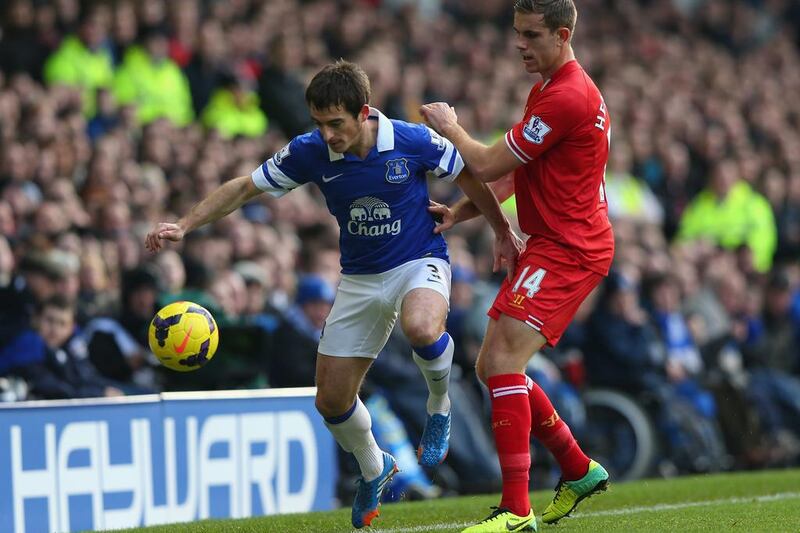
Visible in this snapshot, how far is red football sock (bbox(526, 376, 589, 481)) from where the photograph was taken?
24.8ft

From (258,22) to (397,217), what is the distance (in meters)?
9.34

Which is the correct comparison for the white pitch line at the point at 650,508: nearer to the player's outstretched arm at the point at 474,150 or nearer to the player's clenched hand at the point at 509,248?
the player's clenched hand at the point at 509,248

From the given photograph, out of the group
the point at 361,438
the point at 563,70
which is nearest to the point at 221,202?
the point at 361,438

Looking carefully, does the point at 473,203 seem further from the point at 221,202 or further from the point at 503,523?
the point at 503,523

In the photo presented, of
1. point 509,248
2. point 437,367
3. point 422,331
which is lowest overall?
point 437,367

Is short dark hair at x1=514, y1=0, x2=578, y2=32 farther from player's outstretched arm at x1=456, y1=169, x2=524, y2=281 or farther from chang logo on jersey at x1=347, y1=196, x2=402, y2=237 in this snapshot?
chang logo on jersey at x1=347, y1=196, x2=402, y2=237

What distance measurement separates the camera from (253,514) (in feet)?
31.9

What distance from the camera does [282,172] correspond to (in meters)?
7.42

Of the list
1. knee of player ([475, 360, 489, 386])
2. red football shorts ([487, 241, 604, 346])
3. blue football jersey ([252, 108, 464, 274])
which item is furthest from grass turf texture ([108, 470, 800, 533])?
blue football jersey ([252, 108, 464, 274])

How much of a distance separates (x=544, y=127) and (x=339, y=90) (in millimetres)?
1037

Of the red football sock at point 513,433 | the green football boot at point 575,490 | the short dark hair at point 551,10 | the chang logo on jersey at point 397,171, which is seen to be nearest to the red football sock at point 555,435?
the green football boot at point 575,490

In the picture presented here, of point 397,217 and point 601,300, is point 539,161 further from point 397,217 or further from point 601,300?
point 601,300

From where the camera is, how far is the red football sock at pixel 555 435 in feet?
24.8

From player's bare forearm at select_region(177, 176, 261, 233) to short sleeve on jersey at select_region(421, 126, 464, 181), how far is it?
0.91m
